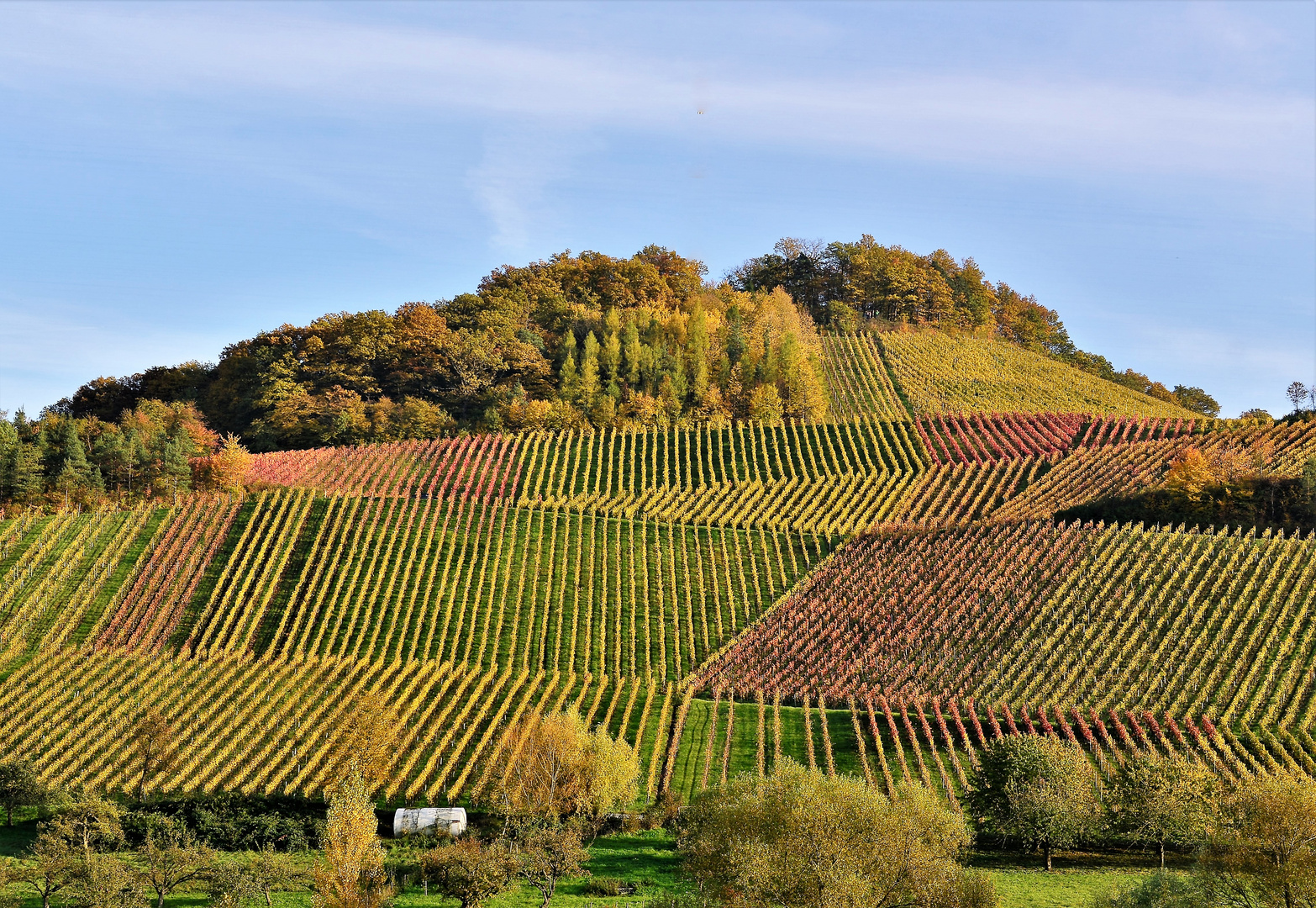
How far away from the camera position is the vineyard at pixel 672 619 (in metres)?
42.7

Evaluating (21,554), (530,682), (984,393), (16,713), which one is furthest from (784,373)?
(16,713)

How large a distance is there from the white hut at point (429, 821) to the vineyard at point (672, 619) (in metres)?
1.88

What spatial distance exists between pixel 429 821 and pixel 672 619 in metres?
18.0

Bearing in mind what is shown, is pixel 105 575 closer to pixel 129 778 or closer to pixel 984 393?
pixel 129 778

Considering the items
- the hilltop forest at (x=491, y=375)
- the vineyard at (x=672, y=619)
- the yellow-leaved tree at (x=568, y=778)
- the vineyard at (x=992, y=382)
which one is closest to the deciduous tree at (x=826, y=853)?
Result: the yellow-leaved tree at (x=568, y=778)

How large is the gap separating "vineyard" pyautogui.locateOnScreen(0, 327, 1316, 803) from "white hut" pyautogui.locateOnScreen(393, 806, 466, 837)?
6.16ft

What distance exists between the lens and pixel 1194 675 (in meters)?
45.0

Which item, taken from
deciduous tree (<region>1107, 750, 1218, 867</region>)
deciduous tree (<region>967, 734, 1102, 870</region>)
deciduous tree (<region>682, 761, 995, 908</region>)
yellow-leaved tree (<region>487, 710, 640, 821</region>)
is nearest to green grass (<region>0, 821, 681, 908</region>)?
yellow-leaved tree (<region>487, 710, 640, 821</region>)

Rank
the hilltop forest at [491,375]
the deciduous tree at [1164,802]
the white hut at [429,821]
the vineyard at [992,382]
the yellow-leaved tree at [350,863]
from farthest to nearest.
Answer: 1. the vineyard at [992,382]
2. the hilltop forest at [491,375]
3. the white hut at [429,821]
4. the deciduous tree at [1164,802]
5. the yellow-leaved tree at [350,863]

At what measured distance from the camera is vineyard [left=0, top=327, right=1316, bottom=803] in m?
42.7

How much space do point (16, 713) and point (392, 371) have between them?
2138 inches

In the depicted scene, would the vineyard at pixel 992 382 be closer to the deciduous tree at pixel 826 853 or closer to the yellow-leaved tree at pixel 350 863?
the deciduous tree at pixel 826 853

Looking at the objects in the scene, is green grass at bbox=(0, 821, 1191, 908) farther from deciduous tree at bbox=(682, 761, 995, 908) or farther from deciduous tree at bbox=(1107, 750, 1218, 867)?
deciduous tree at bbox=(682, 761, 995, 908)

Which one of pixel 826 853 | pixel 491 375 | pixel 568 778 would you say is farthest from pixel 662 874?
pixel 491 375
